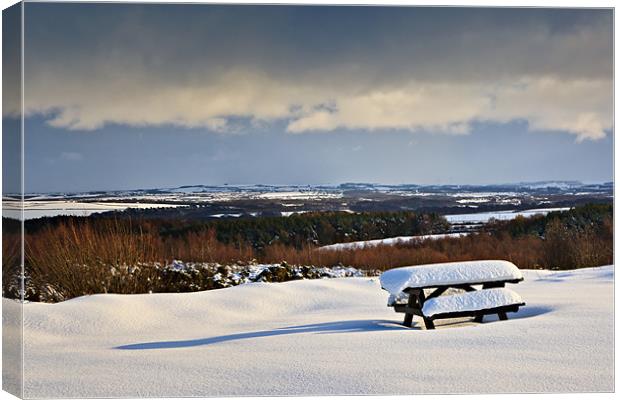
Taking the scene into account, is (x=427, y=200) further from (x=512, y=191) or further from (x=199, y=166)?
(x=199, y=166)

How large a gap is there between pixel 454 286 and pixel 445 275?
0.63ft

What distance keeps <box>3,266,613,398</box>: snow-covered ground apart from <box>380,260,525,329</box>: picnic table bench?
19 centimetres

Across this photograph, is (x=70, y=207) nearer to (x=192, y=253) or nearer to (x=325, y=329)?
(x=192, y=253)

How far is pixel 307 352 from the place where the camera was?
5055 mm

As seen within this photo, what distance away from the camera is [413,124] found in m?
10.8

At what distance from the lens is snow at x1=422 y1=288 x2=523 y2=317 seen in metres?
5.84

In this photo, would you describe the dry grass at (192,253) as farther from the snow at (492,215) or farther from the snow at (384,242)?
the snow at (492,215)

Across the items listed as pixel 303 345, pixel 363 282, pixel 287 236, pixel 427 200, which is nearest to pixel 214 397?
pixel 303 345

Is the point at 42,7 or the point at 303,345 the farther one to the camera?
the point at 42,7

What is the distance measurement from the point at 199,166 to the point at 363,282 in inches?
122

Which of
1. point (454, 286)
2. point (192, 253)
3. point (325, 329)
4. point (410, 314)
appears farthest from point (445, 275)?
point (192, 253)

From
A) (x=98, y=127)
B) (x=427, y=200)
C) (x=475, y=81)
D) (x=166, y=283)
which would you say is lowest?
(x=166, y=283)

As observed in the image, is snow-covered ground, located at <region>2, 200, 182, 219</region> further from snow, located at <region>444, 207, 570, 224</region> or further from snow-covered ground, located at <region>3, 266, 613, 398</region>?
snow, located at <region>444, 207, 570, 224</region>

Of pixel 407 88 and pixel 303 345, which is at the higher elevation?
pixel 407 88
